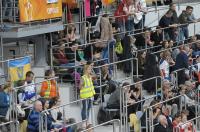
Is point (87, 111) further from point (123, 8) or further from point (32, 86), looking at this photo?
point (123, 8)

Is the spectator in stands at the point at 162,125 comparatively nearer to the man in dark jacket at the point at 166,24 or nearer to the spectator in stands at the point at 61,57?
the spectator in stands at the point at 61,57

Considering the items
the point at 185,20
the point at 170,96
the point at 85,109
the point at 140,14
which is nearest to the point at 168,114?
the point at 170,96

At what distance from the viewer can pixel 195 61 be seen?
21.0m

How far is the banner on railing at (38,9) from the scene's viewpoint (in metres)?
17.1

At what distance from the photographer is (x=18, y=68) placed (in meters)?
16.5

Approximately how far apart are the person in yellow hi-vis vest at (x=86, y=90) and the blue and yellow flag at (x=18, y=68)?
1.56 meters

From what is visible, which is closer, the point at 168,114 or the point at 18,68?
the point at 168,114

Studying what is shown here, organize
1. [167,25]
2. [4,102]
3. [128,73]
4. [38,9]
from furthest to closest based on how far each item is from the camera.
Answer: [167,25] → [128,73] → [38,9] → [4,102]

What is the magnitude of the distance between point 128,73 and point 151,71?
84cm

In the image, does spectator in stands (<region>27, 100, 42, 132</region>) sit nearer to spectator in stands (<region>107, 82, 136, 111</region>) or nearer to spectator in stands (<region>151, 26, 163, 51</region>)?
spectator in stands (<region>107, 82, 136, 111</region>)

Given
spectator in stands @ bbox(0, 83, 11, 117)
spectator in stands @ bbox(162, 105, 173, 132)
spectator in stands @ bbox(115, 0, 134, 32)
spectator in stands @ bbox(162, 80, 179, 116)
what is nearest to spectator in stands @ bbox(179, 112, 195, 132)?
spectator in stands @ bbox(162, 105, 173, 132)

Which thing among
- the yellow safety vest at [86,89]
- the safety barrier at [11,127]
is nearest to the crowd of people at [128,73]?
the yellow safety vest at [86,89]

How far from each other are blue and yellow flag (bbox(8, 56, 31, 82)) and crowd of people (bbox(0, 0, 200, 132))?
718mm

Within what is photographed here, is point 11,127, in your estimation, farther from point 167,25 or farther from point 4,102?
point 167,25
